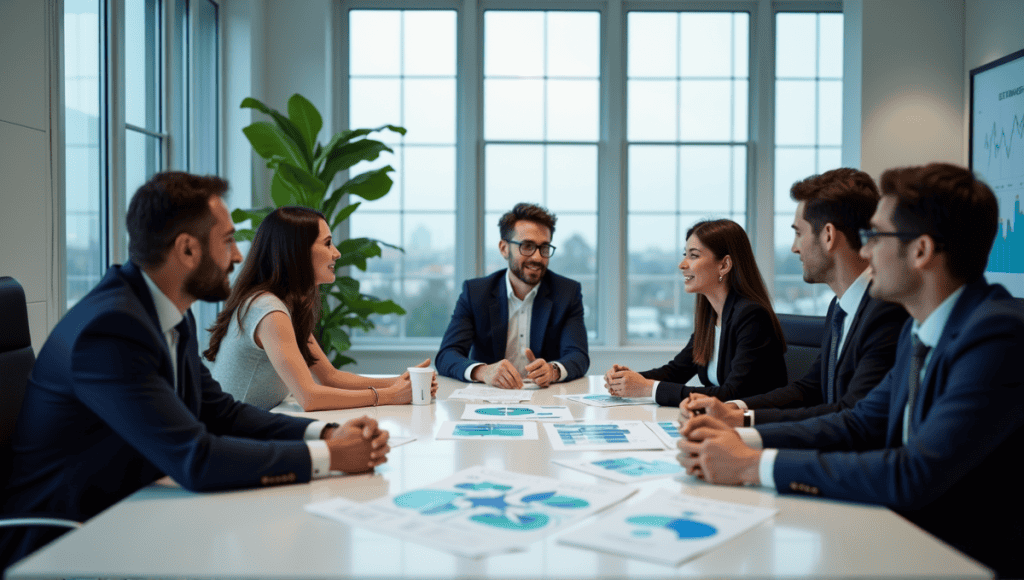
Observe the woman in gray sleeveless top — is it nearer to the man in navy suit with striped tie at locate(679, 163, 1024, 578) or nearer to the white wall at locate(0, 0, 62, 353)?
the white wall at locate(0, 0, 62, 353)

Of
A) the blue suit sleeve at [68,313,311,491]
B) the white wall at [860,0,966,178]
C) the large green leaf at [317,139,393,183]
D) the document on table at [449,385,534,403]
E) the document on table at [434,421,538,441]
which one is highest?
the white wall at [860,0,966,178]

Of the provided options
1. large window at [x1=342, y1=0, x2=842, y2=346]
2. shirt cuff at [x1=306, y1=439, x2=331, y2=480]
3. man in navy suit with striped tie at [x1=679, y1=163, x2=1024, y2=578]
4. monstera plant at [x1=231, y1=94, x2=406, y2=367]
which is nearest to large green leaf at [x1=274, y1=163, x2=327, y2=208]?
monstera plant at [x1=231, y1=94, x2=406, y2=367]

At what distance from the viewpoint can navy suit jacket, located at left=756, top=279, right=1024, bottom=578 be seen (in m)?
1.31

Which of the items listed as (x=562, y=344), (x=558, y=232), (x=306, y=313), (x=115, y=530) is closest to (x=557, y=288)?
(x=562, y=344)

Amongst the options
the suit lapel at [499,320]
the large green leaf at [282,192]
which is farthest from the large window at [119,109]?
the suit lapel at [499,320]

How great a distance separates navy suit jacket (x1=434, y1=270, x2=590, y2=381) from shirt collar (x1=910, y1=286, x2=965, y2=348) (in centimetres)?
187

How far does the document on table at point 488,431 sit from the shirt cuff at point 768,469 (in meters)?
0.59

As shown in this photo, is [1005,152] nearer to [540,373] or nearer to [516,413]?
[540,373]

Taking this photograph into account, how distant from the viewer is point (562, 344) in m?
3.33

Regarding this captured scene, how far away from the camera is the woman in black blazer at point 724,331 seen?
248cm

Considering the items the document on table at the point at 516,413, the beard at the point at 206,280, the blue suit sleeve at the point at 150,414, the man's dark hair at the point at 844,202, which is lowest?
the document on table at the point at 516,413

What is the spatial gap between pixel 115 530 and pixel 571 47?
4.77 meters

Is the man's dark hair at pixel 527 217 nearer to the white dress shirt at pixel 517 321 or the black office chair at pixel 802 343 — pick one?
the white dress shirt at pixel 517 321

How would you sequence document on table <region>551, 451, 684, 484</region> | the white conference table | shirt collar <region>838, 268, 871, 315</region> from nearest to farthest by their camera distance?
1. the white conference table
2. document on table <region>551, 451, 684, 484</region>
3. shirt collar <region>838, 268, 871, 315</region>
